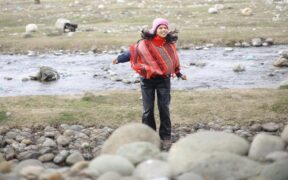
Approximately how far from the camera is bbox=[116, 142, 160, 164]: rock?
321 inches

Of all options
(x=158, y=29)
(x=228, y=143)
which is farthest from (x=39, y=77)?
(x=228, y=143)

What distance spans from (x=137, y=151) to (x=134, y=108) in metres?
5.95

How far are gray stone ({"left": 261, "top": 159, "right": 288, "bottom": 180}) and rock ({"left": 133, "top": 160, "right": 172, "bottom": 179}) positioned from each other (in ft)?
4.29

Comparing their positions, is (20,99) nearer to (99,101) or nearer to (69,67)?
(99,101)

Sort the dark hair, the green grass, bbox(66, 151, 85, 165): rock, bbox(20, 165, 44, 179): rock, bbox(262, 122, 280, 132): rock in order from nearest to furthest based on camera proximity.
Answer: bbox(20, 165, 44, 179): rock → bbox(66, 151, 85, 165): rock → the dark hair → bbox(262, 122, 280, 132): rock → the green grass

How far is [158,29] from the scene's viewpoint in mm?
10766

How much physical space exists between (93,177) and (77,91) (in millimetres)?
11248

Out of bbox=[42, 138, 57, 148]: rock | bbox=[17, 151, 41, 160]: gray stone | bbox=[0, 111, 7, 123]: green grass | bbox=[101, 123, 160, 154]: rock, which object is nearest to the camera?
bbox=[101, 123, 160, 154]: rock

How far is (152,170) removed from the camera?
759 centimetres

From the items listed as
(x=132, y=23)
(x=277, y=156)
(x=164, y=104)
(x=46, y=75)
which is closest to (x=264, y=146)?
(x=277, y=156)

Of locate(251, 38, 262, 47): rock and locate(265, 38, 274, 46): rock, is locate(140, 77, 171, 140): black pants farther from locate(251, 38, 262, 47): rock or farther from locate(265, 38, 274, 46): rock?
locate(265, 38, 274, 46): rock

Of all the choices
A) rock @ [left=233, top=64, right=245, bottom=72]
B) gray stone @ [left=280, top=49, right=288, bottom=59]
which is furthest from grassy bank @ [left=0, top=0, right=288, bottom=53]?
rock @ [left=233, top=64, right=245, bottom=72]

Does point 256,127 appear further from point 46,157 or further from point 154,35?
point 46,157

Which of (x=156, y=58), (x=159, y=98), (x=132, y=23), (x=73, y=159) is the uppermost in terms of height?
(x=156, y=58)
